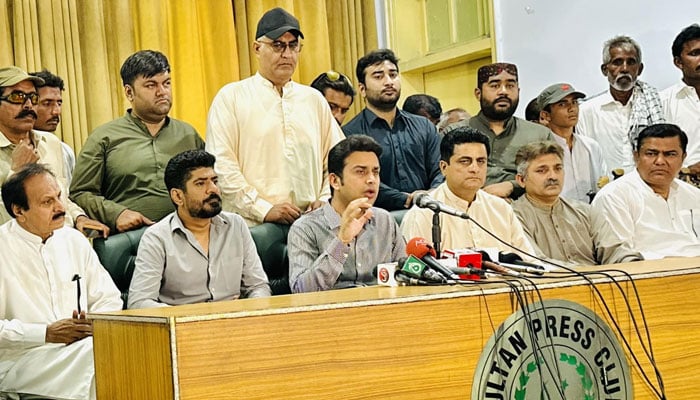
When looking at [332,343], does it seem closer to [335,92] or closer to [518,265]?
[518,265]

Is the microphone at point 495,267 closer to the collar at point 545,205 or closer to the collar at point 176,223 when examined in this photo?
the collar at point 176,223

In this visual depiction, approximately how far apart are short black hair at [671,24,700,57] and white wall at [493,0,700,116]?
1.59 feet

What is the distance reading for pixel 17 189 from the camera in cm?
332

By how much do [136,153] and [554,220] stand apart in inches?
72.6

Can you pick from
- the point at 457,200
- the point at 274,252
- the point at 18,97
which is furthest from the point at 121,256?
the point at 457,200

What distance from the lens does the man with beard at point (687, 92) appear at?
4930 millimetres

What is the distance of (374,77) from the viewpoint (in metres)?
4.71

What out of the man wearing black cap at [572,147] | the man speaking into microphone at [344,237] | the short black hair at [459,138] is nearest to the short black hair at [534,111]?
the man wearing black cap at [572,147]

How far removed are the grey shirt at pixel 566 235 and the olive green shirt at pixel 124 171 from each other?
1.56 metres

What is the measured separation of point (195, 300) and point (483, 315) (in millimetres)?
1541

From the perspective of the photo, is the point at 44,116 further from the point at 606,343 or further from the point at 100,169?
the point at 606,343

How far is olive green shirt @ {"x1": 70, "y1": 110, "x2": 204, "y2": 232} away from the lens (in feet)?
12.9

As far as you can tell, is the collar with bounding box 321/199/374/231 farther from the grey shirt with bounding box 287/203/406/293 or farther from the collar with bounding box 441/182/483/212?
the collar with bounding box 441/182/483/212

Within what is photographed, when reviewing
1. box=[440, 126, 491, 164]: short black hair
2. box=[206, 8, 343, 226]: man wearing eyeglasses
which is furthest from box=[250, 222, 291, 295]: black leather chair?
box=[440, 126, 491, 164]: short black hair
